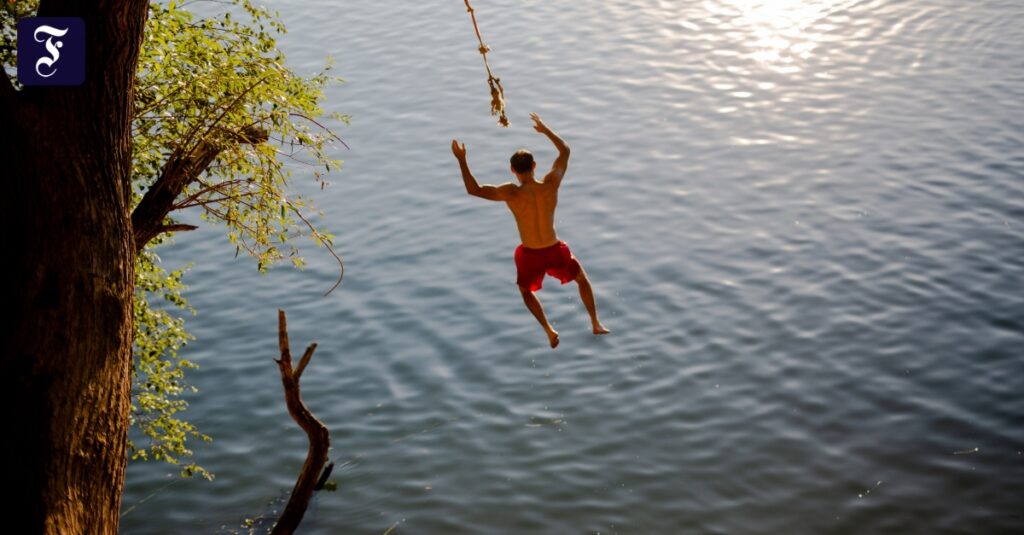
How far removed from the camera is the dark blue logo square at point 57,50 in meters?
9.40

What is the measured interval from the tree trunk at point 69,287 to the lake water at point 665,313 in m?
8.44

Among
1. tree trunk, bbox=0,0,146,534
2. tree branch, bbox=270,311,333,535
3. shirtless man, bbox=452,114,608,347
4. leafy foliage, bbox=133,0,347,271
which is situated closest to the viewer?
tree trunk, bbox=0,0,146,534

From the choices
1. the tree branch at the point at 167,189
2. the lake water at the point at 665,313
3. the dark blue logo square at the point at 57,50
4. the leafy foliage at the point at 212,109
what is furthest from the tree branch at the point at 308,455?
the dark blue logo square at the point at 57,50

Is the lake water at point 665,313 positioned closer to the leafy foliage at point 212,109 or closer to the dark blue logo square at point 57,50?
the leafy foliage at point 212,109

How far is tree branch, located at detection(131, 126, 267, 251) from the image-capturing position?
41.0 ft

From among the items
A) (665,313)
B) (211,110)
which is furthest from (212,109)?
(665,313)

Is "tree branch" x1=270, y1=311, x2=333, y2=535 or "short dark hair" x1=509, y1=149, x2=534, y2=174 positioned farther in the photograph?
"tree branch" x1=270, y1=311, x2=333, y2=535

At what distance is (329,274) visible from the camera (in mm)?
25500

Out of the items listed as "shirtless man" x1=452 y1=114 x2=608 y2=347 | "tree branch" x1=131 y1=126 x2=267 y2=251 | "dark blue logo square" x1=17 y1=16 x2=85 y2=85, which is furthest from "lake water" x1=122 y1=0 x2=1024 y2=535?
"dark blue logo square" x1=17 y1=16 x2=85 y2=85

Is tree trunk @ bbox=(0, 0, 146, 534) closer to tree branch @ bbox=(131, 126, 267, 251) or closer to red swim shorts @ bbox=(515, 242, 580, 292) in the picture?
tree branch @ bbox=(131, 126, 267, 251)

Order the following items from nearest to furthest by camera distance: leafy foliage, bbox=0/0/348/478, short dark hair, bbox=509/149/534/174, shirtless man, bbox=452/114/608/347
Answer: short dark hair, bbox=509/149/534/174 < shirtless man, bbox=452/114/608/347 < leafy foliage, bbox=0/0/348/478

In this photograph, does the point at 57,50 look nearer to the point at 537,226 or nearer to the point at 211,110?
the point at 211,110

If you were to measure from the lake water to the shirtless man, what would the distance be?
17.7 feet

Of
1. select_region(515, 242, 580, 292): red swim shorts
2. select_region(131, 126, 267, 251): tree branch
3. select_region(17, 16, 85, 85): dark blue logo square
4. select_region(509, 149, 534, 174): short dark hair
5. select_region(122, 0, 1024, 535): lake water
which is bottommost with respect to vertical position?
select_region(122, 0, 1024, 535): lake water
